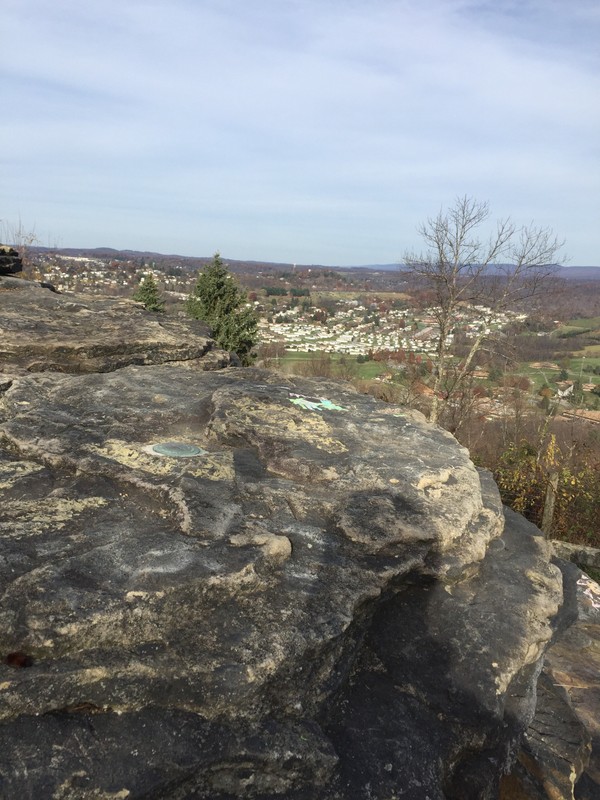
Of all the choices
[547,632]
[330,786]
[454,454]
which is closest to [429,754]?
[330,786]

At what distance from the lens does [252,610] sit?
2.76 m

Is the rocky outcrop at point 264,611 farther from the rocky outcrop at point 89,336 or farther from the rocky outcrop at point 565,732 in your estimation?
the rocky outcrop at point 89,336

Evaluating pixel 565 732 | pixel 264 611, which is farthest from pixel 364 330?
pixel 264 611

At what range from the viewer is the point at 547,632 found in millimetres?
3564

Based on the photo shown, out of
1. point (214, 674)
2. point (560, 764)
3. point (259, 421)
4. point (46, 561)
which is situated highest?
point (259, 421)

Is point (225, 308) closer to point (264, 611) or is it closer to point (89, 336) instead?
point (89, 336)

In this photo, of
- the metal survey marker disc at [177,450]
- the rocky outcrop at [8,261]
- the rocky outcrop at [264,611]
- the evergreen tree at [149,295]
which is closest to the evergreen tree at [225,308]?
the evergreen tree at [149,295]

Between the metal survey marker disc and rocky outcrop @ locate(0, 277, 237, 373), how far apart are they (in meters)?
2.49

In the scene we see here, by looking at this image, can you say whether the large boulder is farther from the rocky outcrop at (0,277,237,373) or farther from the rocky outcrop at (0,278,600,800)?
the rocky outcrop at (0,277,237,373)

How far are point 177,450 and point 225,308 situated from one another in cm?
1536

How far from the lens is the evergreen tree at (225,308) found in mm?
17688

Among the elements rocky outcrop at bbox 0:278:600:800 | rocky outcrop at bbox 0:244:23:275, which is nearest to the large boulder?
rocky outcrop at bbox 0:278:600:800

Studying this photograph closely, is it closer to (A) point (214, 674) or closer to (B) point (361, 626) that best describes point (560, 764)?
(B) point (361, 626)

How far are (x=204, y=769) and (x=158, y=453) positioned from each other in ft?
6.80
